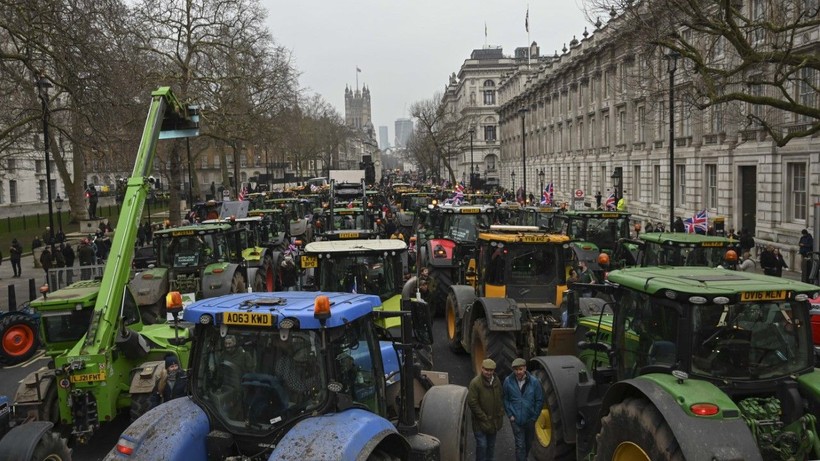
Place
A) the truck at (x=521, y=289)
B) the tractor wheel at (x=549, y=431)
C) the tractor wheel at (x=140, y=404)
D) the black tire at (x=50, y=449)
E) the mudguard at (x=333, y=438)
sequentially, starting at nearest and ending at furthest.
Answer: the mudguard at (x=333, y=438)
the black tire at (x=50, y=449)
the tractor wheel at (x=549, y=431)
the tractor wheel at (x=140, y=404)
the truck at (x=521, y=289)

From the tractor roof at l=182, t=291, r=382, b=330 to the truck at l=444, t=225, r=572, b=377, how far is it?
5.67m

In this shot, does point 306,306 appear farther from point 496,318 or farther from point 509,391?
point 496,318

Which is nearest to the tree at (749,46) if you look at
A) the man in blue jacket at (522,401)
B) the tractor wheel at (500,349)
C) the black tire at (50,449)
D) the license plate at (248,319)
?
the tractor wheel at (500,349)

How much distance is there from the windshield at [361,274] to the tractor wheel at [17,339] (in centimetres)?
619

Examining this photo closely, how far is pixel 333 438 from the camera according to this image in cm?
509

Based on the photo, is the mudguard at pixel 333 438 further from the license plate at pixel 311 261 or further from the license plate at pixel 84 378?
the license plate at pixel 311 261

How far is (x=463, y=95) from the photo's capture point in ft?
424

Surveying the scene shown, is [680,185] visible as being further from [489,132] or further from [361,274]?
[489,132]

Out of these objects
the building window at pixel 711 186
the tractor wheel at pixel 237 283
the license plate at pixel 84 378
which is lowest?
the license plate at pixel 84 378

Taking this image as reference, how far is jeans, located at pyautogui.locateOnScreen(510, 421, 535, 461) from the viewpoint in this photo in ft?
27.8

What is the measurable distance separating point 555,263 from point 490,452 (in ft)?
16.4

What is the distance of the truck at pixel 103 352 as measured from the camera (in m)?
9.35

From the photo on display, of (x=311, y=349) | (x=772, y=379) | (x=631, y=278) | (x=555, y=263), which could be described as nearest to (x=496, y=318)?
(x=555, y=263)

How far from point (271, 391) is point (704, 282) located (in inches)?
152
